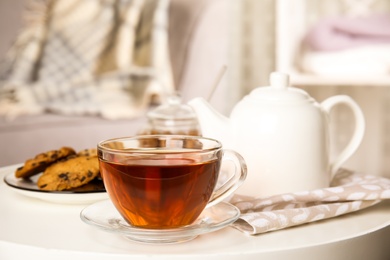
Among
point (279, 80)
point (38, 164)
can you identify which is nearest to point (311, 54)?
point (279, 80)

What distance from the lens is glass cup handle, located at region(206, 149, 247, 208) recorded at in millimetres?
649

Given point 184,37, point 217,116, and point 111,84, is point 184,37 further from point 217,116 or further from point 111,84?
point 217,116

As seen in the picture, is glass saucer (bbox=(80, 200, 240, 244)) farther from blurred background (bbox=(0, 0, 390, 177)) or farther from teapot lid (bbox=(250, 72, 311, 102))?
blurred background (bbox=(0, 0, 390, 177))

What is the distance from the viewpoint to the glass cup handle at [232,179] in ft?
2.13

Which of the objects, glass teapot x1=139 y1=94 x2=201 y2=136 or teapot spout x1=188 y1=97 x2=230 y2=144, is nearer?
teapot spout x1=188 y1=97 x2=230 y2=144

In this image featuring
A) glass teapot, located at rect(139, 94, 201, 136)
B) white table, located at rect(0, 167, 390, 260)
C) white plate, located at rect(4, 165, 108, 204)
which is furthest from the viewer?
glass teapot, located at rect(139, 94, 201, 136)

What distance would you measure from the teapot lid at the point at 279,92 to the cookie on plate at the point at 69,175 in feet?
0.77

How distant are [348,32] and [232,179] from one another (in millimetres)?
1366

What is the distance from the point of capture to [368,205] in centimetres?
74

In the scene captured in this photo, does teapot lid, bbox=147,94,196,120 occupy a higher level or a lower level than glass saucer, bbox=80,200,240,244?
higher

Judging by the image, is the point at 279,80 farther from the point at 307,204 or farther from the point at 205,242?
the point at 205,242

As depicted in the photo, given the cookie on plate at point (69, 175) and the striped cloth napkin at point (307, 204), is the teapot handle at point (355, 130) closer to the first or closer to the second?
the striped cloth napkin at point (307, 204)

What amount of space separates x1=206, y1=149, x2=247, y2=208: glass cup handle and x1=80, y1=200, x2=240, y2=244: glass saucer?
19mm

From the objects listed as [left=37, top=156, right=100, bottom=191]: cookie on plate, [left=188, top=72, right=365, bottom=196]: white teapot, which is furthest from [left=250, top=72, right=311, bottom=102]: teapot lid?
[left=37, top=156, right=100, bottom=191]: cookie on plate
